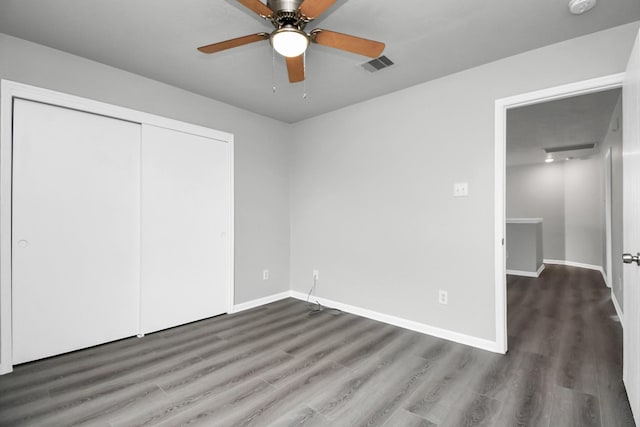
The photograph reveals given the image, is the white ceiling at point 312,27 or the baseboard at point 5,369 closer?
the white ceiling at point 312,27

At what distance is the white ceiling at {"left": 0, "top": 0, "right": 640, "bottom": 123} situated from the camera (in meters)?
1.91

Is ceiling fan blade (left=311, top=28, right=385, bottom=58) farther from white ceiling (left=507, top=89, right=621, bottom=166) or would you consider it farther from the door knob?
white ceiling (left=507, top=89, right=621, bottom=166)

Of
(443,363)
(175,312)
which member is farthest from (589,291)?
(175,312)

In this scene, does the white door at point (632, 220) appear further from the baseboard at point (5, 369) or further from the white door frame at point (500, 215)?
the baseboard at point (5, 369)

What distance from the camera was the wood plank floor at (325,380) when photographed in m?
1.75

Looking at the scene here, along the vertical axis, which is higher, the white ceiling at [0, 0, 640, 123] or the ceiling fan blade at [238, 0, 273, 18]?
the white ceiling at [0, 0, 640, 123]

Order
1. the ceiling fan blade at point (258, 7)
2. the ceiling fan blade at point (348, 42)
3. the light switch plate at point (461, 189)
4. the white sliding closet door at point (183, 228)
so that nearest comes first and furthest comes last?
the ceiling fan blade at point (258, 7) < the ceiling fan blade at point (348, 42) < the light switch plate at point (461, 189) < the white sliding closet door at point (183, 228)

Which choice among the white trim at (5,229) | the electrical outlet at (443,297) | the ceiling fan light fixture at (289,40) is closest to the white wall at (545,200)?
the electrical outlet at (443,297)

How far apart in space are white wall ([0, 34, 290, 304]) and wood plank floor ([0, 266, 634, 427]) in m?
1.04

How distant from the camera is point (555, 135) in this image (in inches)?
195

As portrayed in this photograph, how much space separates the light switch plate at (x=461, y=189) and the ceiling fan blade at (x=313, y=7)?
6.38 feet

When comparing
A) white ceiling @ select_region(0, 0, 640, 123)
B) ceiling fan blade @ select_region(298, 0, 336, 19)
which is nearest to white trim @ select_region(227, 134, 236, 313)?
Answer: white ceiling @ select_region(0, 0, 640, 123)

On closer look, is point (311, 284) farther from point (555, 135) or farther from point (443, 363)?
point (555, 135)

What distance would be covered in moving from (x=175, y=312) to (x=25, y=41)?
263 centimetres
